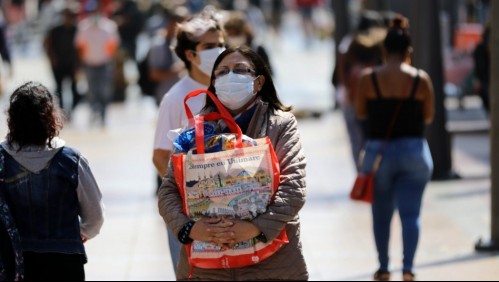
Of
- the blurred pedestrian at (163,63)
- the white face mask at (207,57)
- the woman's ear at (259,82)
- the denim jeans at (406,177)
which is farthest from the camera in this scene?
the blurred pedestrian at (163,63)

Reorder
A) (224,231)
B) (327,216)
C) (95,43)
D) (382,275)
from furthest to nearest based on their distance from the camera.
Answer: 1. (95,43)
2. (327,216)
3. (382,275)
4. (224,231)

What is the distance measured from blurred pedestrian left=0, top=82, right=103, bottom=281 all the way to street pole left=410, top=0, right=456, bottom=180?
8085 millimetres

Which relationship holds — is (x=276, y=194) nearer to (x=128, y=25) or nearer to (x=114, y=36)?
(x=114, y=36)

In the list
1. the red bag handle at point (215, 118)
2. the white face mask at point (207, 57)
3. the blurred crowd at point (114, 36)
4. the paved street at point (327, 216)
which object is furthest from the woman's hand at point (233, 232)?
the blurred crowd at point (114, 36)

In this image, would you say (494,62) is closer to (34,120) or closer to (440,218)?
(440,218)

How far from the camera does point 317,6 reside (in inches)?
1439

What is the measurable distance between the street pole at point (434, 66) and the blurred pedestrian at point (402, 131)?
5.14 m

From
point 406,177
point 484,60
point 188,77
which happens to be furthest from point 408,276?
point 484,60

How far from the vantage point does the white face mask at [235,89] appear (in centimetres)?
545

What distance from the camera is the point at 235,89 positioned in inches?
214

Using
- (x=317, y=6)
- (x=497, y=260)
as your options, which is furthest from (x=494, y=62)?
(x=317, y=6)

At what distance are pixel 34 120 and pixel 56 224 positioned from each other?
1.50 ft

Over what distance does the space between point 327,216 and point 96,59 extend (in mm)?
8856

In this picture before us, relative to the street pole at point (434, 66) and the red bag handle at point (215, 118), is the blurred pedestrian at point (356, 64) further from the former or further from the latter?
the red bag handle at point (215, 118)
